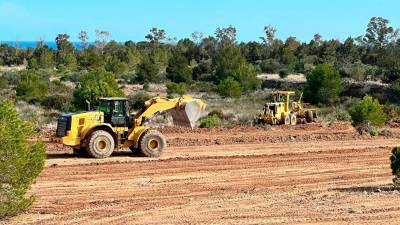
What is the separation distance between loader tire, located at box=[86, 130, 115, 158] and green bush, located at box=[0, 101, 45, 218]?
8.39 metres

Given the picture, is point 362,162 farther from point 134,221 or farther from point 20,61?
point 20,61

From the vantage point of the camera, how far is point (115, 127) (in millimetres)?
22219

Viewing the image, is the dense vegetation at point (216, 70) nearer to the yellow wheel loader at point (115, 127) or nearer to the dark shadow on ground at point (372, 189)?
the yellow wheel loader at point (115, 127)

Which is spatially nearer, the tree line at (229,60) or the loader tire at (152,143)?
the loader tire at (152,143)

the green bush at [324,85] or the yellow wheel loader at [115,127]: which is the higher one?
the green bush at [324,85]

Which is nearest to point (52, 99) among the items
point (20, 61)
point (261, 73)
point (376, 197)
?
point (376, 197)

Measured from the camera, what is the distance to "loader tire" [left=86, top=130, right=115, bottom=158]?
2175 centimetres

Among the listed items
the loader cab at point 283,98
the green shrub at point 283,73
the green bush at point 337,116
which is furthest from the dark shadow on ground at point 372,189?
the green shrub at point 283,73

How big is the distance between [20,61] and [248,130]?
84428mm

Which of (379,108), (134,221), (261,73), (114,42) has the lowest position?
(134,221)

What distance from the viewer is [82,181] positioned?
727 inches

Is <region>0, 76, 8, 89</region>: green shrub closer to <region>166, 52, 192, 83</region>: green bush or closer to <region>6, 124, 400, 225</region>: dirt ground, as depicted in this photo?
<region>166, 52, 192, 83</region>: green bush

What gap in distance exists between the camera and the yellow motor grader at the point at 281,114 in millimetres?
35062

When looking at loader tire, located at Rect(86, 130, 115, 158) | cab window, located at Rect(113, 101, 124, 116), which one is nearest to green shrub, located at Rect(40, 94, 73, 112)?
loader tire, located at Rect(86, 130, 115, 158)
